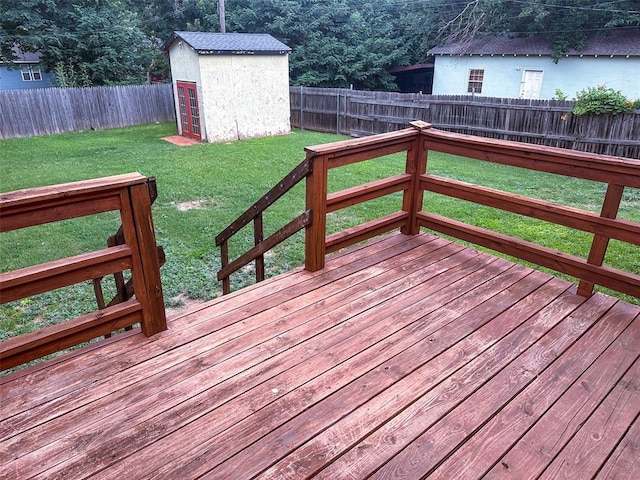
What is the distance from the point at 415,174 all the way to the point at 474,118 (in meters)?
8.34

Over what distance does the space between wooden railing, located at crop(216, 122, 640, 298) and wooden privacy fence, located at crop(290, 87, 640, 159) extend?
7.60 metres

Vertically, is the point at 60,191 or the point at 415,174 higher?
the point at 60,191

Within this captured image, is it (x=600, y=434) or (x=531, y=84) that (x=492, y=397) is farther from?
(x=531, y=84)

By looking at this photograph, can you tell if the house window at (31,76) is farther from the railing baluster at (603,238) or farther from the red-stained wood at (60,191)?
the railing baluster at (603,238)

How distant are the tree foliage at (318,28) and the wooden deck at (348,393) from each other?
15.7 m

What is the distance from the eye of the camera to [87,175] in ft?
28.8

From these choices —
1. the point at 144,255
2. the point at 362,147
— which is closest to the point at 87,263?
the point at 144,255

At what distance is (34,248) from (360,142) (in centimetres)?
451

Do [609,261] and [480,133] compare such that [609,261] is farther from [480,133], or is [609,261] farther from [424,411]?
[480,133]

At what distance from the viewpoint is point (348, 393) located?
2.00 meters

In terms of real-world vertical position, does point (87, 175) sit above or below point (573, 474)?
below

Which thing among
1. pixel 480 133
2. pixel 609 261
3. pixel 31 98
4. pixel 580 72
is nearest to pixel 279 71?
pixel 480 133

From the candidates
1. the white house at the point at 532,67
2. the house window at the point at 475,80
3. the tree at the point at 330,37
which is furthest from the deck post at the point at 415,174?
the tree at the point at 330,37

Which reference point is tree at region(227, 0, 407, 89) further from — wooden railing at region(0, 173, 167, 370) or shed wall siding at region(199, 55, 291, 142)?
wooden railing at region(0, 173, 167, 370)
